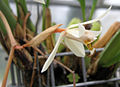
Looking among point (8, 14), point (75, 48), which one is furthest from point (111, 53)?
point (8, 14)

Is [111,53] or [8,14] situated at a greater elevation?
[8,14]

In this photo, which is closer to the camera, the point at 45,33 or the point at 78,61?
A: the point at 45,33

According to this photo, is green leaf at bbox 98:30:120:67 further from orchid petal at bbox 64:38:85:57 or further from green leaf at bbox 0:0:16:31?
green leaf at bbox 0:0:16:31

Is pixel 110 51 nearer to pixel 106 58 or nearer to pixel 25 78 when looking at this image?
pixel 106 58

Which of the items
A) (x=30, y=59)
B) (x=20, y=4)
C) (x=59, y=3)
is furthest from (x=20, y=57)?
(x=59, y=3)

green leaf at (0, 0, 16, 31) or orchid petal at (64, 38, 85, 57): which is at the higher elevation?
green leaf at (0, 0, 16, 31)

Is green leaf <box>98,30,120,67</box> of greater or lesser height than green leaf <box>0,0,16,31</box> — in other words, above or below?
below

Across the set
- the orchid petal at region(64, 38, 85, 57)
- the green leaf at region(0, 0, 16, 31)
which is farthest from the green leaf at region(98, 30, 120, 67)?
the green leaf at region(0, 0, 16, 31)

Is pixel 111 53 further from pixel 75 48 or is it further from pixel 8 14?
pixel 8 14
